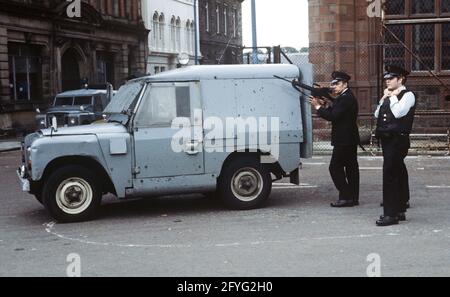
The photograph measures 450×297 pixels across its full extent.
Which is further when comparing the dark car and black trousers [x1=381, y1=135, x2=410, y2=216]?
the dark car

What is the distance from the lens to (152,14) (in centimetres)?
4653

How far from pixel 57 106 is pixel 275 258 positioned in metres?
17.5

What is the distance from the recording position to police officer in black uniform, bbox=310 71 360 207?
9062mm

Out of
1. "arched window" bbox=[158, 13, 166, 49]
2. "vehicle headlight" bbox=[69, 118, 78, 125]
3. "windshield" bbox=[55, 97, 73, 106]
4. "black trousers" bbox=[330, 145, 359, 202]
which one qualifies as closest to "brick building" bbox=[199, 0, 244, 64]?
"arched window" bbox=[158, 13, 166, 49]

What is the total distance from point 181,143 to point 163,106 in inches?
21.6

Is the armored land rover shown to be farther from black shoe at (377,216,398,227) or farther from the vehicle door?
black shoe at (377,216,398,227)

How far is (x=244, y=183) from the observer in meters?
9.19

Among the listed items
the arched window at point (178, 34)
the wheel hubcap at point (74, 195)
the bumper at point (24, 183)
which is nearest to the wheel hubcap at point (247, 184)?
the wheel hubcap at point (74, 195)

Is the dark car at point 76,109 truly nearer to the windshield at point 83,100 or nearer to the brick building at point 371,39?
the windshield at point 83,100

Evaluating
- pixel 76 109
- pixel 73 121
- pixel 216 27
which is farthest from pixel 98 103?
pixel 216 27

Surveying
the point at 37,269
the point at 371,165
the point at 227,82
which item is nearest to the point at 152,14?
the point at 371,165

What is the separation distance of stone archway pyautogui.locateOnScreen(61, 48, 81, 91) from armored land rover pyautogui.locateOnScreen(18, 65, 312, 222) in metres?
26.2

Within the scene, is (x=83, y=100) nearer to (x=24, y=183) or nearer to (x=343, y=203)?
(x=24, y=183)
